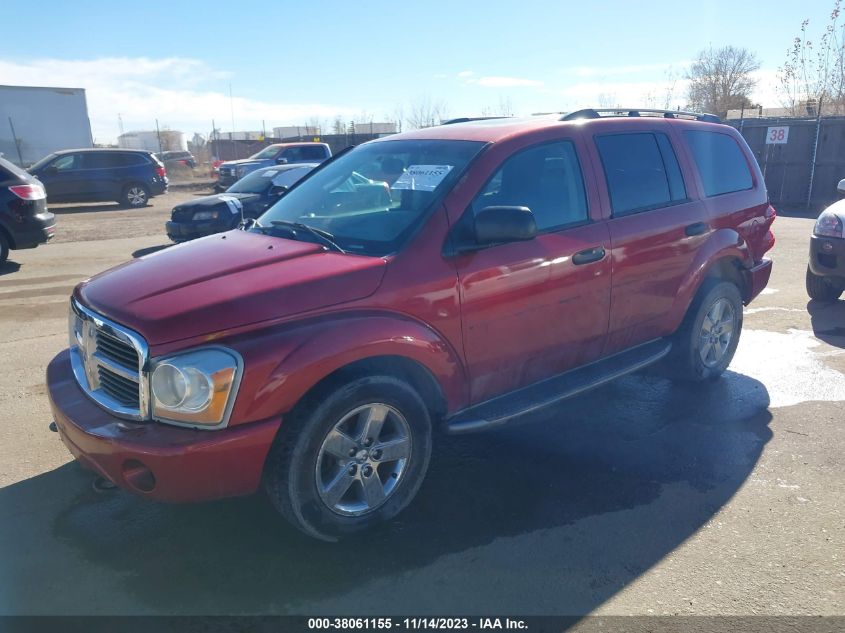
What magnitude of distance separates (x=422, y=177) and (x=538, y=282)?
865mm

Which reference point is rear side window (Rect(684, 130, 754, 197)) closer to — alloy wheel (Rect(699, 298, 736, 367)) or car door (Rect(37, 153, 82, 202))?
alloy wheel (Rect(699, 298, 736, 367))

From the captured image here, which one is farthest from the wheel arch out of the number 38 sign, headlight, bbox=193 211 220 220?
the number 38 sign

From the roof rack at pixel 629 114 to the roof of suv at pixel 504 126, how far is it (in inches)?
2.0

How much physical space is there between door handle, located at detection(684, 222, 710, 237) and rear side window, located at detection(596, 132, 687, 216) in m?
0.20

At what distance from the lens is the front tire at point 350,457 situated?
9.38 ft

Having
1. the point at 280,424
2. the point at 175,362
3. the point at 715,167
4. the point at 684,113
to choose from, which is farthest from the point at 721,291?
the point at 175,362

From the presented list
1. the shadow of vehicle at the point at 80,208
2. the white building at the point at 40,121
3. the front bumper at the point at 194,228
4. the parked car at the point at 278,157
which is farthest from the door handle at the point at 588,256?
the white building at the point at 40,121

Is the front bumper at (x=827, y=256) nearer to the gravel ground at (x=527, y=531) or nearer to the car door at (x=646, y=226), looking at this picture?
the gravel ground at (x=527, y=531)

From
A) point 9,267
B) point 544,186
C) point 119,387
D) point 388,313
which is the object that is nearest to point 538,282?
point 544,186

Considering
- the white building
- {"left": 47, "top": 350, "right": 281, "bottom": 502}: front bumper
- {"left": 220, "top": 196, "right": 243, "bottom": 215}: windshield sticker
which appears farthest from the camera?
the white building

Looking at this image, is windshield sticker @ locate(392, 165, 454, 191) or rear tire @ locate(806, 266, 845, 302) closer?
windshield sticker @ locate(392, 165, 454, 191)

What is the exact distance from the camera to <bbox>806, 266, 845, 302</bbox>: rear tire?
24.2 feet

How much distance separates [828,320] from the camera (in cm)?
692

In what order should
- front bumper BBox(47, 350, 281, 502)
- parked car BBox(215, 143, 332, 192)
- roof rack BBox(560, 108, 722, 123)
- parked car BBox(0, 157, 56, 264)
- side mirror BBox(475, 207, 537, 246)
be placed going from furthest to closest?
parked car BBox(215, 143, 332, 192) → parked car BBox(0, 157, 56, 264) → roof rack BBox(560, 108, 722, 123) → side mirror BBox(475, 207, 537, 246) → front bumper BBox(47, 350, 281, 502)
